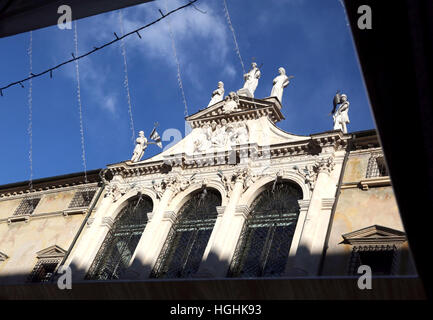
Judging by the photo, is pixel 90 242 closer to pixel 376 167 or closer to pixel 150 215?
pixel 150 215

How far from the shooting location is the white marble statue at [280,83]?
17.1 meters

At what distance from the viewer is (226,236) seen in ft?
43.7

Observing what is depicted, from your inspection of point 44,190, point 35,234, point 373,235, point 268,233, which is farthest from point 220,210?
point 44,190

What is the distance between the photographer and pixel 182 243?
47.4 ft

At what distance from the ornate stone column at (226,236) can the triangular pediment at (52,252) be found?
5940mm

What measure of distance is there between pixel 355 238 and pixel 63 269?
8.83m

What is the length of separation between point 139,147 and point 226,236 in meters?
6.87

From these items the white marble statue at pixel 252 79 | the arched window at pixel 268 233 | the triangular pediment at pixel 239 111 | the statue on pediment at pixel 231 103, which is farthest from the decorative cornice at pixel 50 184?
the arched window at pixel 268 233

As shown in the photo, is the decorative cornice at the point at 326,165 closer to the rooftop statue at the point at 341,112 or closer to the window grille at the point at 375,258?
the rooftop statue at the point at 341,112

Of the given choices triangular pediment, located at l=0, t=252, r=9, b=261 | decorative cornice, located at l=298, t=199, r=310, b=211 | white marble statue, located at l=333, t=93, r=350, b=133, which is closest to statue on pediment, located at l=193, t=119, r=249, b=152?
white marble statue, located at l=333, t=93, r=350, b=133
